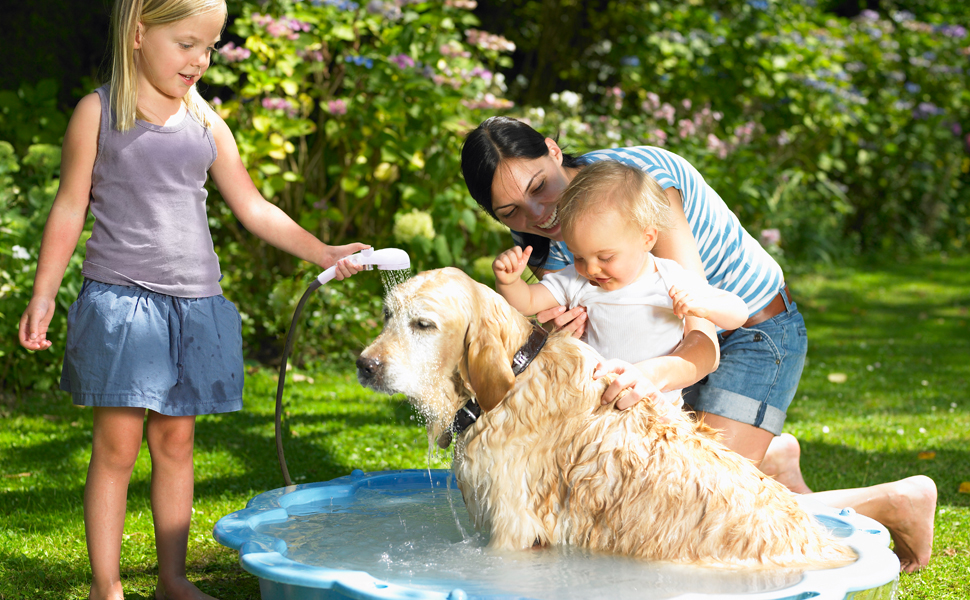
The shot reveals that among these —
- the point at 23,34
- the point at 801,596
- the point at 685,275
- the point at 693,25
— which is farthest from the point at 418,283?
the point at 693,25

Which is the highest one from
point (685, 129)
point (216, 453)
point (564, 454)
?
point (685, 129)

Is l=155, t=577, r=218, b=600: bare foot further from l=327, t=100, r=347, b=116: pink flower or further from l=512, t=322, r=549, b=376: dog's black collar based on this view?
l=327, t=100, r=347, b=116: pink flower

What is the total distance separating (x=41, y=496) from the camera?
14.1 feet

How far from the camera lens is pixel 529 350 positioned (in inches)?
114

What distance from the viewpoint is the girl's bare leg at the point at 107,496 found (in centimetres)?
296

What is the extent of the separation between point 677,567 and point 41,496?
3230mm

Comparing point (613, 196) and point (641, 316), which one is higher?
point (613, 196)

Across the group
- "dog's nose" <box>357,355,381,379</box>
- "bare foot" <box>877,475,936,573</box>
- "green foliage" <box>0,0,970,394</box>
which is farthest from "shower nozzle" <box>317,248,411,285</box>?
"bare foot" <box>877,475,936,573</box>

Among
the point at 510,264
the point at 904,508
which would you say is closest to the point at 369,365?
the point at 510,264

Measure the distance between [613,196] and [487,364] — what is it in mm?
697

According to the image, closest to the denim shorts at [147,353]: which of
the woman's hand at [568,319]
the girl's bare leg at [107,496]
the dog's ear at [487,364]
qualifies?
the girl's bare leg at [107,496]

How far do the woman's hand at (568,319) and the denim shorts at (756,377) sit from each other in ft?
2.46

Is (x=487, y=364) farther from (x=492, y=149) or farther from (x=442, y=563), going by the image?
(x=492, y=149)

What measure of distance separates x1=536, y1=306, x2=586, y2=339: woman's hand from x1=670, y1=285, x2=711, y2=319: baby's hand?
37cm
